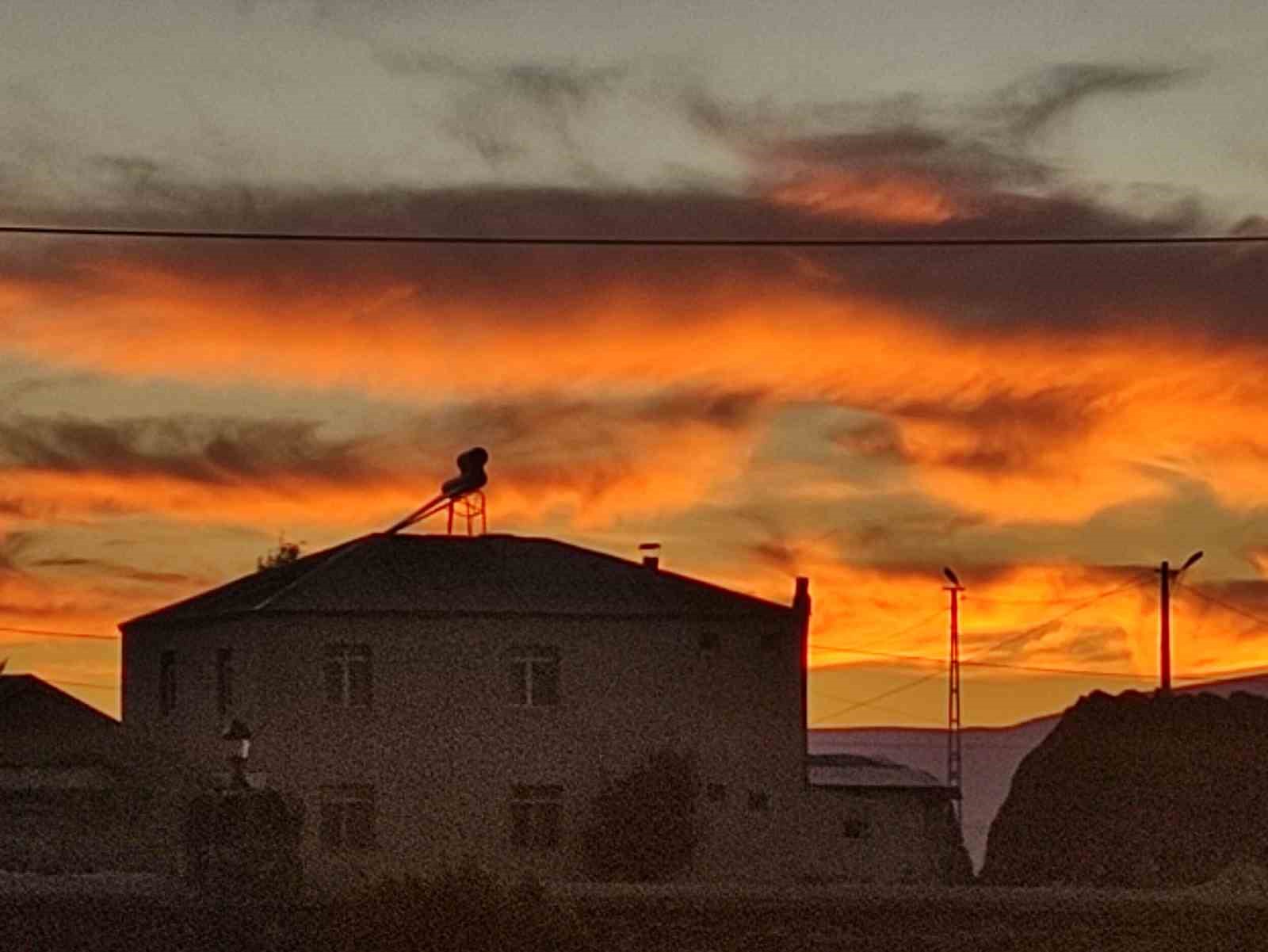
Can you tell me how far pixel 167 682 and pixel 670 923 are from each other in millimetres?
33727

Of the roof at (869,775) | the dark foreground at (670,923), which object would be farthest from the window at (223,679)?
the dark foreground at (670,923)

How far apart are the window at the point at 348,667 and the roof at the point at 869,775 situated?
1161 cm

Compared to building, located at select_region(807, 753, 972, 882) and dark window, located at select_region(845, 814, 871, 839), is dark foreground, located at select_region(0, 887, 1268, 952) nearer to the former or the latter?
building, located at select_region(807, 753, 972, 882)

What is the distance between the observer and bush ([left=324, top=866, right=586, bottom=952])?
30.7 m

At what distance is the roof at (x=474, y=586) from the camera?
2367 inches

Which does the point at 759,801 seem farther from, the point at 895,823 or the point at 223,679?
the point at 223,679

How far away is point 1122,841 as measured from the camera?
65.6 metres

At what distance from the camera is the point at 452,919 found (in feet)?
101

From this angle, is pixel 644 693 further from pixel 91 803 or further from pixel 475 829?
pixel 91 803

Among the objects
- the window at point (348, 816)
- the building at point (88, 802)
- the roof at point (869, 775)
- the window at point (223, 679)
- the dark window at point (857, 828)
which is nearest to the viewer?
the building at point (88, 802)

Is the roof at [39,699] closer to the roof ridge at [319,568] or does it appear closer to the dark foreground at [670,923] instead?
the roof ridge at [319,568]

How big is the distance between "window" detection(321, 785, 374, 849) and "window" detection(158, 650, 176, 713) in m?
5.82

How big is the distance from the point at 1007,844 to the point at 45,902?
41148 mm

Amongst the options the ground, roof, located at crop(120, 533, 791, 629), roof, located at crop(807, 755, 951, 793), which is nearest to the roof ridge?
roof, located at crop(120, 533, 791, 629)
